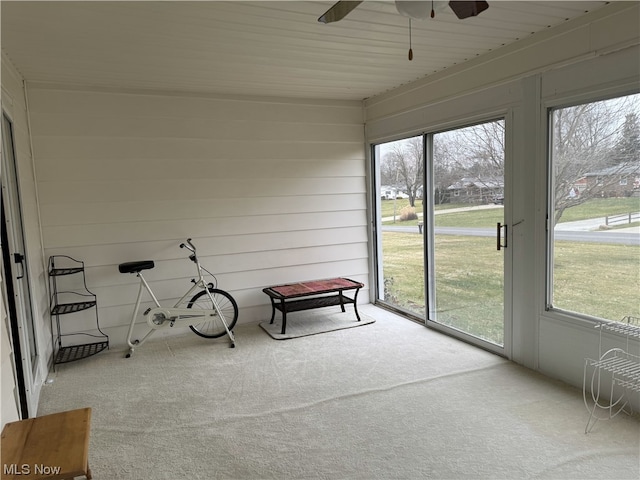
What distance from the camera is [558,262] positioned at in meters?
3.28

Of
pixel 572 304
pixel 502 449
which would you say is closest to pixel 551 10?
pixel 572 304

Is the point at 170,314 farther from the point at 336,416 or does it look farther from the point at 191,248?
the point at 336,416

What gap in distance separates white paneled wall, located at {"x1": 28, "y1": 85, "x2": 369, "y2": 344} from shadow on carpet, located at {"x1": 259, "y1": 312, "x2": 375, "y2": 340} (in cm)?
36

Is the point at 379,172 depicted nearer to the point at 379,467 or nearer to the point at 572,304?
the point at 572,304

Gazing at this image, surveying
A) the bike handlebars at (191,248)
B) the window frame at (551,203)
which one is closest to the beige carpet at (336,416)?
the window frame at (551,203)

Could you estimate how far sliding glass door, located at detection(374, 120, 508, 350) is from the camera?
3.81 metres

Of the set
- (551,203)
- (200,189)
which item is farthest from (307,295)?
(551,203)

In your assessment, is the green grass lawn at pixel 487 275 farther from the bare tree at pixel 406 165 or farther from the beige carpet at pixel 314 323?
the beige carpet at pixel 314 323

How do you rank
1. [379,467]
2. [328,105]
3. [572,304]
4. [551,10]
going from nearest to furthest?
[379,467], [551,10], [572,304], [328,105]

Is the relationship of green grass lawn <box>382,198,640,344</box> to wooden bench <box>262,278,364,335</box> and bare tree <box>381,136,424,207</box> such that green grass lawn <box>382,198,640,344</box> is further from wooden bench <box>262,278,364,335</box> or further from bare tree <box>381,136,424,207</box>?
wooden bench <box>262,278,364,335</box>

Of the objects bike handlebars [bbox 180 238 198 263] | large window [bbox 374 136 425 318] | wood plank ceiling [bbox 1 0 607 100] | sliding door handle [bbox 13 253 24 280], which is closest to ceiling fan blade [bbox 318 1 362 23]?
wood plank ceiling [bbox 1 0 607 100]

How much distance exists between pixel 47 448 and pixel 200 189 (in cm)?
317

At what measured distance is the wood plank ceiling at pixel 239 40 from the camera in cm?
256

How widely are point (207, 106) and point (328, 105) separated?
1.43m
